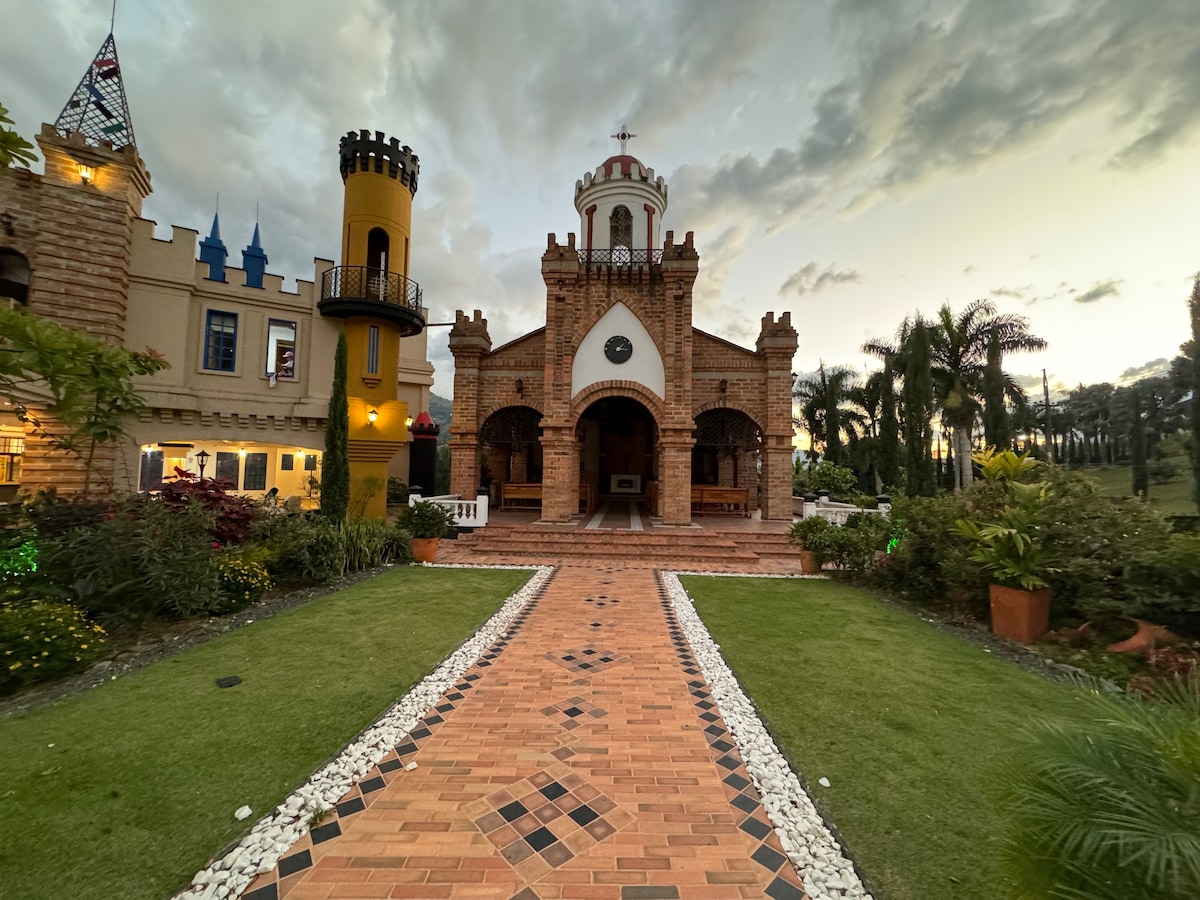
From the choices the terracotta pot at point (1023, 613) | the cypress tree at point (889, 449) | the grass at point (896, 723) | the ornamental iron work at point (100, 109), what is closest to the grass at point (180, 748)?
the grass at point (896, 723)

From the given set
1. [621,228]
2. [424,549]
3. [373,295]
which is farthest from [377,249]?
[424,549]

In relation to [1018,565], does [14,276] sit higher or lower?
higher

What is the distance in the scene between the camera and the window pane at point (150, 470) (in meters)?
15.6

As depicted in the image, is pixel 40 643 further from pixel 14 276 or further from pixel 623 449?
pixel 623 449

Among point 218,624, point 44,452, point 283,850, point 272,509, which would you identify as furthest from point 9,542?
point 44,452

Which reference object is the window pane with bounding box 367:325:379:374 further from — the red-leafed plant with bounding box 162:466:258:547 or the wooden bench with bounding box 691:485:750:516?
the wooden bench with bounding box 691:485:750:516

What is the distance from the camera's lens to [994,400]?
21719 millimetres

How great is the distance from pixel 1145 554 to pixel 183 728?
970cm

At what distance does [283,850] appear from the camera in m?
2.59

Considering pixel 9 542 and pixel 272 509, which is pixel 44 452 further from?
pixel 9 542

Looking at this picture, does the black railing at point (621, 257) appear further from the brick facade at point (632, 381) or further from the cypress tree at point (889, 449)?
the cypress tree at point (889, 449)

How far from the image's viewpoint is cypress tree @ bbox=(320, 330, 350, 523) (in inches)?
426

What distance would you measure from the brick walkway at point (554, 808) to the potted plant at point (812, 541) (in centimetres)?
630

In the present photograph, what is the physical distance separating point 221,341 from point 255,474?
523cm
